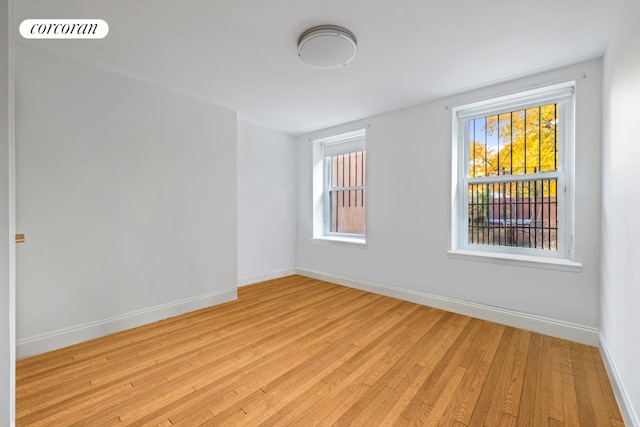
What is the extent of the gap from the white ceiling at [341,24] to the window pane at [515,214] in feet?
3.92

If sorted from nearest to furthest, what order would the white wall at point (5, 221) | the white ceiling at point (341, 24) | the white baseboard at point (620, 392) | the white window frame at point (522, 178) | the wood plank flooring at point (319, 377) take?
1. the white wall at point (5, 221)
2. the white baseboard at point (620, 392)
3. the wood plank flooring at point (319, 377)
4. the white ceiling at point (341, 24)
5. the white window frame at point (522, 178)

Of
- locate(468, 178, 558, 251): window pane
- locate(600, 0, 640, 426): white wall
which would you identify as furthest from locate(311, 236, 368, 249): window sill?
locate(600, 0, 640, 426): white wall

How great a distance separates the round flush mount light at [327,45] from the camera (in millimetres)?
2047

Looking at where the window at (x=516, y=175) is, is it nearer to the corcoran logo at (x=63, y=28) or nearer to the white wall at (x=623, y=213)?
the white wall at (x=623, y=213)

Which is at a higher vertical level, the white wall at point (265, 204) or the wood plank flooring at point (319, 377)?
the white wall at point (265, 204)

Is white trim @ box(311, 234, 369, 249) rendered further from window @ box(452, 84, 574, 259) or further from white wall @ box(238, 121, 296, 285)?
window @ box(452, 84, 574, 259)

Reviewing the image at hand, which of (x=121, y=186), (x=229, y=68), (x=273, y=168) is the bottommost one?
(x=121, y=186)

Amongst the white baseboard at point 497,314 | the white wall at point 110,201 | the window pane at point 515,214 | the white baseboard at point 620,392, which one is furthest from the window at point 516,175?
the white wall at point 110,201

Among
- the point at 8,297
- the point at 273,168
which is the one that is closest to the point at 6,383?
the point at 8,297

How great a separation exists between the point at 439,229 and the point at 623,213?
5.68ft

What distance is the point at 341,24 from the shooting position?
2.02m

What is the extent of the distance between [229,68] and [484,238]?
3446 millimetres

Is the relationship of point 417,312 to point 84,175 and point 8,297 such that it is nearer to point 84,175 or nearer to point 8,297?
point 8,297

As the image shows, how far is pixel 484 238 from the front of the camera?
328 centimetres
